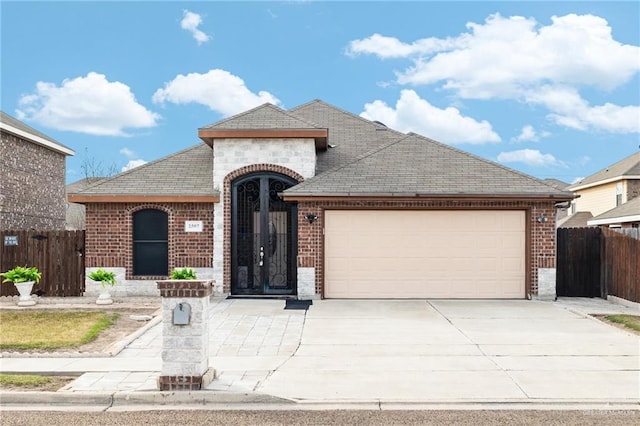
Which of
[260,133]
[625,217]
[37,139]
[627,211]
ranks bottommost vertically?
[625,217]

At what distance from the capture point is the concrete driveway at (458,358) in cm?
756

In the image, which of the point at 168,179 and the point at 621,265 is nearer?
the point at 621,265

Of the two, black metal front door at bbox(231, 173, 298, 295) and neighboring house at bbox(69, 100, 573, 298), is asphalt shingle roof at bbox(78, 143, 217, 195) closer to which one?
neighboring house at bbox(69, 100, 573, 298)

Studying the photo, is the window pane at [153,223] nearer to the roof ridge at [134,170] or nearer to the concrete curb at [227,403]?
the roof ridge at [134,170]

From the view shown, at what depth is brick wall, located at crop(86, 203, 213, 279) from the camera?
55.9 feet

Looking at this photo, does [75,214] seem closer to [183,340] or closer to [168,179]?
[168,179]

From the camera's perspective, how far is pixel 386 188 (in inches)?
634

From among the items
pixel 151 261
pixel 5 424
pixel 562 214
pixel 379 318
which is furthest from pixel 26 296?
pixel 562 214

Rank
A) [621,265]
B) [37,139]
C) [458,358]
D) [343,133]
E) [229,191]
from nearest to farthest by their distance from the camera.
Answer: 1. [458,358]
2. [621,265]
3. [229,191]
4. [343,133]
5. [37,139]

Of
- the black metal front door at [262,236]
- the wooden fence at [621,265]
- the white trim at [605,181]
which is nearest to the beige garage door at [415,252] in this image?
the black metal front door at [262,236]

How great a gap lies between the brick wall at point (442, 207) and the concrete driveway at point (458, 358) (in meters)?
2.00

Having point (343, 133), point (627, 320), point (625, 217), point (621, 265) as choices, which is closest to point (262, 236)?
point (343, 133)

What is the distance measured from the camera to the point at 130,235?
17125 mm

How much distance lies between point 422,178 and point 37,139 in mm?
16744
